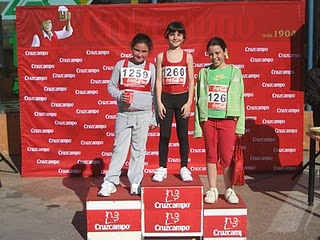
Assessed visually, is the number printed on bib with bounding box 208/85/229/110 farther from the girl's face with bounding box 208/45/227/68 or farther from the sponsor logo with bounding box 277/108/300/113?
the sponsor logo with bounding box 277/108/300/113

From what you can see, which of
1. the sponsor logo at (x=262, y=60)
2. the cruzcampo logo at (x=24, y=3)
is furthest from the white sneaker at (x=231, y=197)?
the cruzcampo logo at (x=24, y=3)

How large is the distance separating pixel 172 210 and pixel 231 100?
47.7 inches

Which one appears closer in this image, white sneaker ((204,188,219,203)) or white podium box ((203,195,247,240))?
white podium box ((203,195,247,240))

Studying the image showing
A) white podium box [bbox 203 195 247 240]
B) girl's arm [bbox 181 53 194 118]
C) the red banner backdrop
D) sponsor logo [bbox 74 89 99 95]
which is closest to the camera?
white podium box [bbox 203 195 247 240]

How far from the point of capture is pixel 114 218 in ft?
17.5

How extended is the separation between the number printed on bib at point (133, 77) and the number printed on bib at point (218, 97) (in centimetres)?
72

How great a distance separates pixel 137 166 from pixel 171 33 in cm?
143

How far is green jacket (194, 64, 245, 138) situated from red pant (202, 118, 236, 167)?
0.07 m

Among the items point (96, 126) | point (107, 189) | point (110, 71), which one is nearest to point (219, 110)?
point (107, 189)

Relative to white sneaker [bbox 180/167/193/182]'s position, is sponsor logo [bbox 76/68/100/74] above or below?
above

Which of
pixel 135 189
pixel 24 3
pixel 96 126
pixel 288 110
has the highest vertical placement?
pixel 24 3

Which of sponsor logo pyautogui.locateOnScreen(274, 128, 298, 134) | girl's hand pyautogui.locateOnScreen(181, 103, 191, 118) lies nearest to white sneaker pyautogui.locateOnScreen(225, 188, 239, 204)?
girl's hand pyautogui.locateOnScreen(181, 103, 191, 118)

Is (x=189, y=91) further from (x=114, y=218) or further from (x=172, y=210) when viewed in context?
(x=114, y=218)

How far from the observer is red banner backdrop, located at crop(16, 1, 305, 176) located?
8.01m
